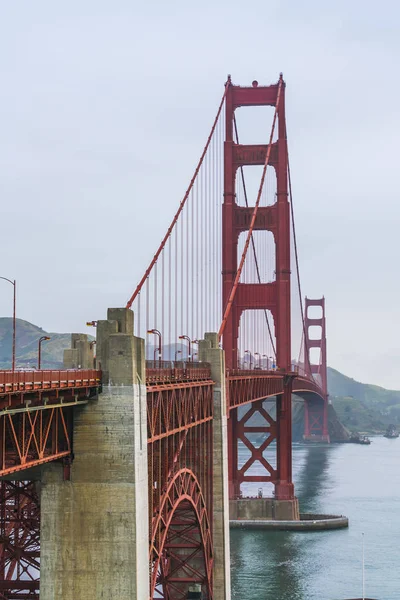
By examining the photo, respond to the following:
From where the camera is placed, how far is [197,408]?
142ft

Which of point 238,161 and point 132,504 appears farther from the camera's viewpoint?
point 238,161

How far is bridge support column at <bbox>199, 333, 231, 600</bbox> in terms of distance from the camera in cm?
4672

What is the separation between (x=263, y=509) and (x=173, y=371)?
4318 cm

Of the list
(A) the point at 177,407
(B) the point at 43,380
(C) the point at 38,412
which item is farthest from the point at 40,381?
(A) the point at 177,407

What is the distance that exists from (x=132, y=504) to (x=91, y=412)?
247 centimetres

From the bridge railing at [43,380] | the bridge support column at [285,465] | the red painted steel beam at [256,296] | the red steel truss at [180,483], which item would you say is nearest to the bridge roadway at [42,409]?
the bridge railing at [43,380]

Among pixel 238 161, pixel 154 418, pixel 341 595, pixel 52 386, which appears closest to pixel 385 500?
pixel 238 161

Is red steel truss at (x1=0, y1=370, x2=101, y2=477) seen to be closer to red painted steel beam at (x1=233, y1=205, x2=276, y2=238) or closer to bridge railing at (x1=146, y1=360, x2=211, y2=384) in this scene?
bridge railing at (x1=146, y1=360, x2=211, y2=384)

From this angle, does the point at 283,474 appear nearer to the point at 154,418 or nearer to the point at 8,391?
the point at 154,418

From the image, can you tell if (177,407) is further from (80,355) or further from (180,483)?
(80,355)

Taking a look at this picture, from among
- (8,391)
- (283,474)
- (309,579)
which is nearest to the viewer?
(8,391)

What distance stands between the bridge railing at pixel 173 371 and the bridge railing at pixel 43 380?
590cm

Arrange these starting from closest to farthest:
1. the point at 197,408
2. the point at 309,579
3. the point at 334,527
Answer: the point at 197,408 → the point at 309,579 → the point at 334,527

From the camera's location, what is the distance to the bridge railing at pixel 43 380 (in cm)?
1938
